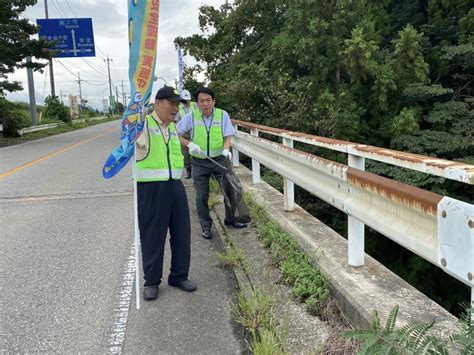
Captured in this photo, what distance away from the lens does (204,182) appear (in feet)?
17.1

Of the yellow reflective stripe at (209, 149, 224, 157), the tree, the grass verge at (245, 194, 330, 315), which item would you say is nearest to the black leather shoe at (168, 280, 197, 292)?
the grass verge at (245, 194, 330, 315)

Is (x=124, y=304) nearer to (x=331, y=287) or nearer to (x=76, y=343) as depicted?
(x=76, y=343)

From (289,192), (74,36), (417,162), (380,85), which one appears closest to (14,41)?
(74,36)

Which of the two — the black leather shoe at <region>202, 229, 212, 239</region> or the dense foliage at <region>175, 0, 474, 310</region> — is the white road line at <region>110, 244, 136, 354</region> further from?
the dense foliage at <region>175, 0, 474, 310</region>

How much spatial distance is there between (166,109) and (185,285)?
148 centimetres

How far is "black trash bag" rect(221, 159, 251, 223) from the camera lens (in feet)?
16.3

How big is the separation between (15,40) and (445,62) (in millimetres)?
17386

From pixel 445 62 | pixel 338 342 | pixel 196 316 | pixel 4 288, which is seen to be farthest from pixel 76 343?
pixel 445 62

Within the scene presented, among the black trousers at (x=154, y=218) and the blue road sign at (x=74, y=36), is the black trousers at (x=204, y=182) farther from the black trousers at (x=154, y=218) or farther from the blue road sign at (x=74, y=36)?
the blue road sign at (x=74, y=36)

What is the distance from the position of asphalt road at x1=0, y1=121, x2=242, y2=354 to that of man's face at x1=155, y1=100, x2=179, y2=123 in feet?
4.75

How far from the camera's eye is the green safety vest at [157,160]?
3.58 m

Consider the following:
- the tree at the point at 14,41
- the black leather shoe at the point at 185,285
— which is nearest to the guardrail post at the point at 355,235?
the black leather shoe at the point at 185,285

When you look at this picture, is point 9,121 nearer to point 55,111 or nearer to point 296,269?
point 55,111

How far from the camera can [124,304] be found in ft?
11.5
